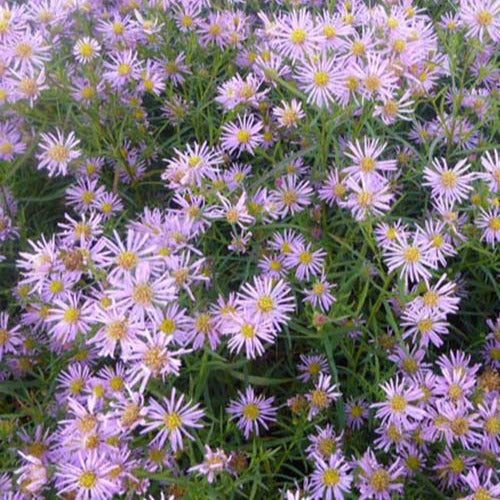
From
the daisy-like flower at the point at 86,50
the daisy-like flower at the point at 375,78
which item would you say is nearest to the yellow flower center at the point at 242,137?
the daisy-like flower at the point at 375,78

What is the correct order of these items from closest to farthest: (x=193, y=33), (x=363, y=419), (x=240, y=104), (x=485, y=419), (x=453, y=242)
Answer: (x=485, y=419)
(x=363, y=419)
(x=453, y=242)
(x=240, y=104)
(x=193, y=33)

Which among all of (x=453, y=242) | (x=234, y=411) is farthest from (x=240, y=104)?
(x=234, y=411)

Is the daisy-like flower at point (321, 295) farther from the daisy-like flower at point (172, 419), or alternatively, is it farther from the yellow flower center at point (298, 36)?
the yellow flower center at point (298, 36)

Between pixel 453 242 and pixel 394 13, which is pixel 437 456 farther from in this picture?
pixel 394 13

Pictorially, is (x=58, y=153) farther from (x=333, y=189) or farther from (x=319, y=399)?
(x=319, y=399)

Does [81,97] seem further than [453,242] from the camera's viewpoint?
Yes

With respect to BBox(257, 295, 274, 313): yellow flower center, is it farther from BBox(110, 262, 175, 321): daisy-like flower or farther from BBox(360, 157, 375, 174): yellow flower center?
BBox(360, 157, 375, 174): yellow flower center

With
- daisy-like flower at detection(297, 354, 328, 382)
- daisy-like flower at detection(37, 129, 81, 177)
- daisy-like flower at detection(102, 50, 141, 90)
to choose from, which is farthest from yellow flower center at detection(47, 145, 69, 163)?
daisy-like flower at detection(297, 354, 328, 382)

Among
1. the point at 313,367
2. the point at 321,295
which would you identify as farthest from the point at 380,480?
the point at 321,295
